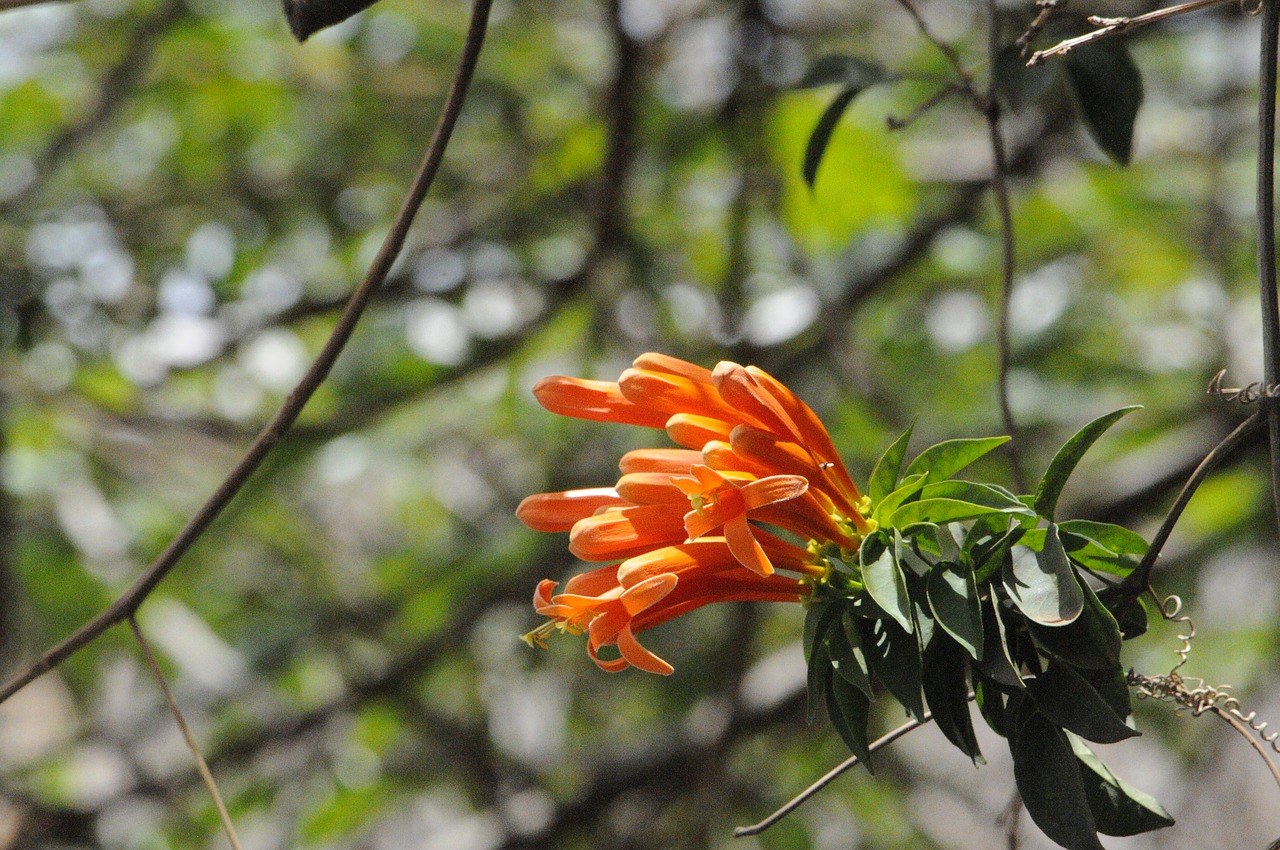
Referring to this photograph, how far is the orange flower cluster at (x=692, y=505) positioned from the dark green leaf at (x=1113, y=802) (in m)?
0.18

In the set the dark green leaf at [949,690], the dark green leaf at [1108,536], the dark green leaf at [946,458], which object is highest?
the dark green leaf at [946,458]

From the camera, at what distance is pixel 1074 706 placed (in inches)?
23.5

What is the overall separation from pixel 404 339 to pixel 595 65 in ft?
2.86

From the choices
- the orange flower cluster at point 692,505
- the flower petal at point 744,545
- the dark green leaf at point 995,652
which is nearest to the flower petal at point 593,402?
the orange flower cluster at point 692,505

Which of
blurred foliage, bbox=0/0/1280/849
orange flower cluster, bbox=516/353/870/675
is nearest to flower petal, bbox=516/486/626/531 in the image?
orange flower cluster, bbox=516/353/870/675

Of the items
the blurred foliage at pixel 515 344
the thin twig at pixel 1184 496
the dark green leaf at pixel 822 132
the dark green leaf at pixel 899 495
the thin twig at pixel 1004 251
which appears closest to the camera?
the thin twig at pixel 1184 496

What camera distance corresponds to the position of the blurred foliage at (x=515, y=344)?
2.15m

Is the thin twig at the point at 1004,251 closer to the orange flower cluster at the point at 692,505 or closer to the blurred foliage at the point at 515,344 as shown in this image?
the orange flower cluster at the point at 692,505

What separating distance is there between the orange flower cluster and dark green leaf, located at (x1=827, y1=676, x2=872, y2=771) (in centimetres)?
6

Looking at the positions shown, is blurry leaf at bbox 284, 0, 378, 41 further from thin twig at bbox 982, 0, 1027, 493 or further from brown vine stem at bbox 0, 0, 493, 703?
thin twig at bbox 982, 0, 1027, 493

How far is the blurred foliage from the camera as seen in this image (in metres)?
2.15

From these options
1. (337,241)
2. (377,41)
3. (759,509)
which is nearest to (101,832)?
(337,241)

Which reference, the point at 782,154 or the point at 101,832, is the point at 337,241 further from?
the point at 101,832

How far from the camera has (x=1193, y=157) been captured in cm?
246
